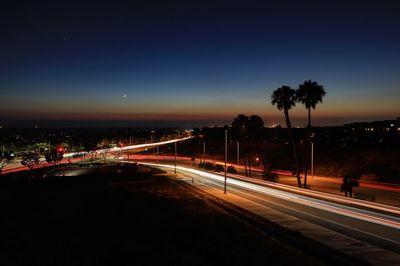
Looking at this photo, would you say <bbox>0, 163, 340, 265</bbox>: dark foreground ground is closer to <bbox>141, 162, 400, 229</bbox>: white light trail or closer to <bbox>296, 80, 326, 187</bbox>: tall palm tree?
<bbox>141, 162, 400, 229</bbox>: white light trail

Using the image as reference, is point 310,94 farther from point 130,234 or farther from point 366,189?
point 130,234

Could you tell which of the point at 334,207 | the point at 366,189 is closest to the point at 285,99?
the point at 366,189

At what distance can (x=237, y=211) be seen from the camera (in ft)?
123

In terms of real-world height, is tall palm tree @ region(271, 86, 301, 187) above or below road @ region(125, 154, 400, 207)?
above

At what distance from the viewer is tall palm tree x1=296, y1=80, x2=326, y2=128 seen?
2500 inches

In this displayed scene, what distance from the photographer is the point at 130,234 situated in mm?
30328

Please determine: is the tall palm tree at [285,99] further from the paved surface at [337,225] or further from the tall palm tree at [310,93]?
the paved surface at [337,225]

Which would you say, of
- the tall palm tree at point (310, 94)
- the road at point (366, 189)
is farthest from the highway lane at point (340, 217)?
the tall palm tree at point (310, 94)

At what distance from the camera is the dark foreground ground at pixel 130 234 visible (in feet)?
78.0

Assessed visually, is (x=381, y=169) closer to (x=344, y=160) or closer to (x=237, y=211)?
(x=344, y=160)

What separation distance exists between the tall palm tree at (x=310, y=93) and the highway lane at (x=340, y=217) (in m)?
18.8

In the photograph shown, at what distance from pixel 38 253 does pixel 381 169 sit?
60.8m

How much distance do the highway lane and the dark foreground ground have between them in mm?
5235

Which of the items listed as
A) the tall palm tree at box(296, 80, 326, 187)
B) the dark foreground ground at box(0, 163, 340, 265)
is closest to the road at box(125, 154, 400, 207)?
the tall palm tree at box(296, 80, 326, 187)
